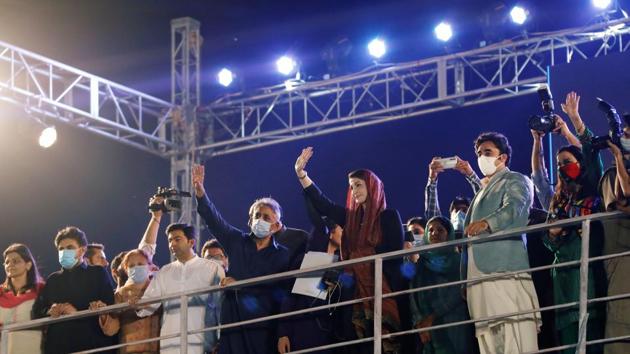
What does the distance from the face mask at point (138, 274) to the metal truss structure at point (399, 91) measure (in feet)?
16.2

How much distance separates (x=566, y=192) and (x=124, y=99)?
7734 millimetres

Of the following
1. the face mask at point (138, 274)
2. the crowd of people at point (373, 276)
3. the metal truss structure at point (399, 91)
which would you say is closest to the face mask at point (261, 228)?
the crowd of people at point (373, 276)

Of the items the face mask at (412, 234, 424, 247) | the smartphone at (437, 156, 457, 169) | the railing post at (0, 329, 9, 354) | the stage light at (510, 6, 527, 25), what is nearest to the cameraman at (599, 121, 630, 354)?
the smartphone at (437, 156, 457, 169)

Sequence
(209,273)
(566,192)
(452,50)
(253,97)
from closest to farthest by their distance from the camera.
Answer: (566,192) → (209,273) → (452,50) → (253,97)

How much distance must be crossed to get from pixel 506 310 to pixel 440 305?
21.5 inches

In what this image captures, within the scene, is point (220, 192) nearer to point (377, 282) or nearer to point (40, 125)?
point (40, 125)

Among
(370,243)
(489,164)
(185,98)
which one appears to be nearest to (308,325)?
(370,243)

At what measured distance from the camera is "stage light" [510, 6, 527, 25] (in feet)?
42.9

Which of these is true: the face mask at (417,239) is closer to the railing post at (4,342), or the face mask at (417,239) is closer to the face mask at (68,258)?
the face mask at (68,258)

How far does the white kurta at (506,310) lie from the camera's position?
7438 mm

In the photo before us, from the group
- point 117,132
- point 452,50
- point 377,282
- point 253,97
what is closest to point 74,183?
point 117,132

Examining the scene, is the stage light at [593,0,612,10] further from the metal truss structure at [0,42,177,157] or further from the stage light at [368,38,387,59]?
the metal truss structure at [0,42,177,157]

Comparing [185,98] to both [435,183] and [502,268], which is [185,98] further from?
[502,268]

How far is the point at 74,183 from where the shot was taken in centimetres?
1547
